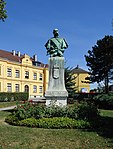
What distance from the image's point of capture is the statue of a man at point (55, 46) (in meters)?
15.9

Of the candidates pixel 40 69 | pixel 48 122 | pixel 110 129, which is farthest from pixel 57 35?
pixel 40 69

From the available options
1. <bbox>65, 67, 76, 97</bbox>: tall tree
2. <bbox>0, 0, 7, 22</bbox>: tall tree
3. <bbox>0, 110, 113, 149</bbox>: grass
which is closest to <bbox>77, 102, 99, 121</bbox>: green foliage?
<bbox>0, 110, 113, 149</bbox>: grass

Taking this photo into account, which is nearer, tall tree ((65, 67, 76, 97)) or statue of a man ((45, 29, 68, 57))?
statue of a man ((45, 29, 68, 57))

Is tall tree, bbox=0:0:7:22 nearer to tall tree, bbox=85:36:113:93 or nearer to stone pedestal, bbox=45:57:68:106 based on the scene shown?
stone pedestal, bbox=45:57:68:106

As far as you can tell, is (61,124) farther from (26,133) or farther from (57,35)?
(57,35)

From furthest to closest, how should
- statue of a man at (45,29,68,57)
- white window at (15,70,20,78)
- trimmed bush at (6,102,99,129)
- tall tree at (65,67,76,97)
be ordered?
white window at (15,70,20,78) < tall tree at (65,67,76,97) < statue of a man at (45,29,68,57) < trimmed bush at (6,102,99,129)

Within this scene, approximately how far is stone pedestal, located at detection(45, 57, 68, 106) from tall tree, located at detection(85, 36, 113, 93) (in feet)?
86.3

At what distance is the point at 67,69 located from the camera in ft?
121

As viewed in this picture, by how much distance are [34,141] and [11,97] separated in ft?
127

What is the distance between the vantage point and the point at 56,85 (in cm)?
1515

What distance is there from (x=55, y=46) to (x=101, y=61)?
27274 millimetres

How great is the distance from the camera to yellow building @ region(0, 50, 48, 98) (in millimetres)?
57234

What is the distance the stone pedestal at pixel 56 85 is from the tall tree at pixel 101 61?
86.3ft

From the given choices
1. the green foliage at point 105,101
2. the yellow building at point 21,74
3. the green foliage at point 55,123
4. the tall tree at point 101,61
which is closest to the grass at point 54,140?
the green foliage at point 55,123
